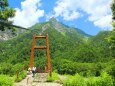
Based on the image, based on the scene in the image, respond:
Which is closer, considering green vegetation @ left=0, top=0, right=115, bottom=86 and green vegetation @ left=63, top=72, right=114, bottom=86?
green vegetation @ left=63, top=72, right=114, bottom=86

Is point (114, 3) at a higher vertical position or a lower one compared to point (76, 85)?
higher

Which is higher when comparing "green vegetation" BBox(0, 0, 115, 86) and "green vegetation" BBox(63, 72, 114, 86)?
"green vegetation" BBox(0, 0, 115, 86)

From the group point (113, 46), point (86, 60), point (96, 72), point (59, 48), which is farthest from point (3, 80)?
point (59, 48)

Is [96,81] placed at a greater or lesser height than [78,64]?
lesser

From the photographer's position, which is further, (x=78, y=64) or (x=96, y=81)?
(x=78, y=64)

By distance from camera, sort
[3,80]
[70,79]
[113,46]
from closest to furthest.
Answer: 1. [3,80]
2. [70,79]
3. [113,46]

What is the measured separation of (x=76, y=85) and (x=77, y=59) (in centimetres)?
8396

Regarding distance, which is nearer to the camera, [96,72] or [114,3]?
[114,3]

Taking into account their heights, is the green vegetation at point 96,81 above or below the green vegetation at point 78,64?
below

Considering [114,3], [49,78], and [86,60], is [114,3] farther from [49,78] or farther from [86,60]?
[86,60]

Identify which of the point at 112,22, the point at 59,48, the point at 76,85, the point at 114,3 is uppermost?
the point at 59,48

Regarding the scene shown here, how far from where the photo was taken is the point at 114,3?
73.2 ft

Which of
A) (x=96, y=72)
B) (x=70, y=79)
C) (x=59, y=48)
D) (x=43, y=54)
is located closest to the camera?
(x=70, y=79)

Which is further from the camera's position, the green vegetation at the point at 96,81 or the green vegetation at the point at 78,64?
the green vegetation at the point at 78,64
